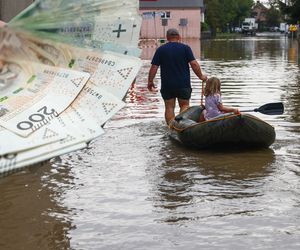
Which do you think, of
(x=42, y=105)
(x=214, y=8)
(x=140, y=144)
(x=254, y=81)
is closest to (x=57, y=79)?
(x=42, y=105)

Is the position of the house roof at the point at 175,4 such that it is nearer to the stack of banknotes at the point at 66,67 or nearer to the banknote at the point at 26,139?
the stack of banknotes at the point at 66,67

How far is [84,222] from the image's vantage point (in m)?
6.37

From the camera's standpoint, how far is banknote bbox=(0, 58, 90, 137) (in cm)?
514

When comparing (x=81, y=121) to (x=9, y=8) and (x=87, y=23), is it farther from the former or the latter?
(x=9, y=8)

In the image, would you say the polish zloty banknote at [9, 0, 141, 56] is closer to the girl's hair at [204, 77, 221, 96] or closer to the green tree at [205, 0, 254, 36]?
the girl's hair at [204, 77, 221, 96]

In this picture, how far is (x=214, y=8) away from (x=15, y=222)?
94.3 m

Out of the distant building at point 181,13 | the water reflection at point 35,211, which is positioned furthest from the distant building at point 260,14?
the water reflection at point 35,211

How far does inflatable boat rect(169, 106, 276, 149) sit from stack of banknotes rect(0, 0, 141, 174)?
348 centimetres

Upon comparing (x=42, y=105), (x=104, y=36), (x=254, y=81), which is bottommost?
(x=254, y=81)

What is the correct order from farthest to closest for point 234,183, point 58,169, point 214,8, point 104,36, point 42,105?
1. point 214,8
2. point 58,169
3. point 234,183
4. point 104,36
5. point 42,105

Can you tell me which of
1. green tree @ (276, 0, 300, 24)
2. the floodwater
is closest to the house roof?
green tree @ (276, 0, 300, 24)

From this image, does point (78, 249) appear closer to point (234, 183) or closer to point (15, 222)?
point (15, 222)

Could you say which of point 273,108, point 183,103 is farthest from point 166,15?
point 273,108

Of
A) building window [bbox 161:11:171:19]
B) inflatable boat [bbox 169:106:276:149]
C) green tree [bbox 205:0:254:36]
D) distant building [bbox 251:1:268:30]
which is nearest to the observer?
inflatable boat [bbox 169:106:276:149]
